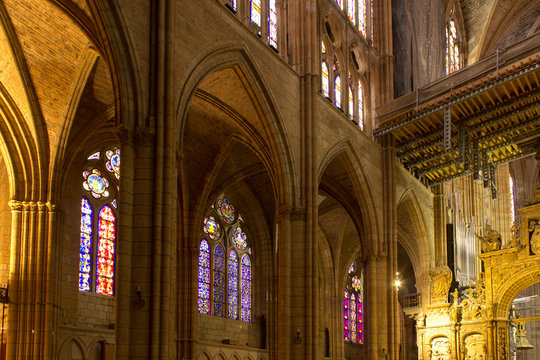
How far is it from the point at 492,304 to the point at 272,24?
34.0 feet

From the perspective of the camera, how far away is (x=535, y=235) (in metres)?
20.9

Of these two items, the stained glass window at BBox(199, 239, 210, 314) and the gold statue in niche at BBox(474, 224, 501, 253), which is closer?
the gold statue in niche at BBox(474, 224, 501, 253)

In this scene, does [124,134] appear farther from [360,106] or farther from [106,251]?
[360,106]

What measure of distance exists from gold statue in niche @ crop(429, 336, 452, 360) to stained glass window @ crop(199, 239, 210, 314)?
7227mm

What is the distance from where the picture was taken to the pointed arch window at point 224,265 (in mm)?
23328

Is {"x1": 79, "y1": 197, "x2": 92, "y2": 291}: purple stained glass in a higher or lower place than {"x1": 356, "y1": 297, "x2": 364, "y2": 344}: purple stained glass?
higher

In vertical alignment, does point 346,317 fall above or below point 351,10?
below

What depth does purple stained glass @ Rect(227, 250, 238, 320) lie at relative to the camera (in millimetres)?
23984

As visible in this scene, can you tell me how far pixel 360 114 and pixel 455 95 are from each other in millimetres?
3473

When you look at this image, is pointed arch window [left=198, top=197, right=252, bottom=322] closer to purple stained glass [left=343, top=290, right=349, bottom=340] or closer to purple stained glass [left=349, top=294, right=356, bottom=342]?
purple stained glass [left=343, top=290, right=349, bottom=340]

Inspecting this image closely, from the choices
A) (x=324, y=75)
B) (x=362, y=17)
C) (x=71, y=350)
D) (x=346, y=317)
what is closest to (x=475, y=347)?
(x=346, y=317)

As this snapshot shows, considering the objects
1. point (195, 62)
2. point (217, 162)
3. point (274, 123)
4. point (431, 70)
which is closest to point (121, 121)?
point (195, 62)

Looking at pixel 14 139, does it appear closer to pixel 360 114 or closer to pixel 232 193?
pixel 232 193

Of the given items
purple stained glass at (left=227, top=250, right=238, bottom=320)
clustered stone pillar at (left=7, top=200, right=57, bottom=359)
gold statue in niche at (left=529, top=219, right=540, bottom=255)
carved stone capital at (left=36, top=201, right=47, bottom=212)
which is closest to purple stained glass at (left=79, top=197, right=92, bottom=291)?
clustered stone pillar at (left=7, top=200, right=57, bottom=359)
